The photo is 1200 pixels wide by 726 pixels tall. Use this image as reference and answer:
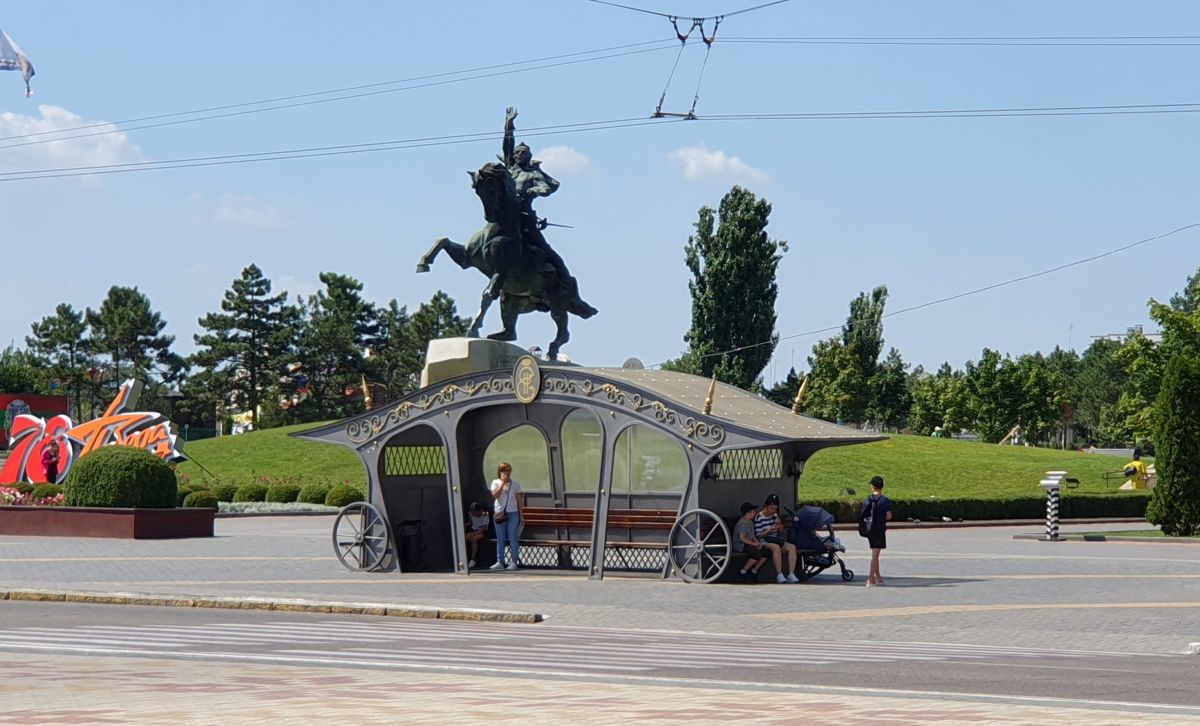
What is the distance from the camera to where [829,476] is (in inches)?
2324

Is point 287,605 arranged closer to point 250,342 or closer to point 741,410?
point 741,410

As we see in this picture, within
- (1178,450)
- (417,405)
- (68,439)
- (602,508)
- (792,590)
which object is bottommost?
(792,590)

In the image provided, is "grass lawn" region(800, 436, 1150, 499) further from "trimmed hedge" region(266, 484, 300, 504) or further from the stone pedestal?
the stone pedestal

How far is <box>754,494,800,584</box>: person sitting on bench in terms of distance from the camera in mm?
25141

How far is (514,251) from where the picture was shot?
31438mm

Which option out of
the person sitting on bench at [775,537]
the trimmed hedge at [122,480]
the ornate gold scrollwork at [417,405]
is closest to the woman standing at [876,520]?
the person sitting on bench at [775,537]

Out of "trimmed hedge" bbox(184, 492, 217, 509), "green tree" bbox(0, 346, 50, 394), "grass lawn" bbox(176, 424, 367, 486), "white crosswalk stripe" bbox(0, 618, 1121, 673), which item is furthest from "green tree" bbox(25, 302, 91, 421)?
A: "white crosswalk stripe" bbox(0, 618, 1121, 673)

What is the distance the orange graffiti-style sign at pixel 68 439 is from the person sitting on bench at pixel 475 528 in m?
25.7

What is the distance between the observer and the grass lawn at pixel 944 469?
57938mm

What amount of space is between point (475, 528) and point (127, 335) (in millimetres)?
103653

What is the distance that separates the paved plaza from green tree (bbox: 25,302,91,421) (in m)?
98.2

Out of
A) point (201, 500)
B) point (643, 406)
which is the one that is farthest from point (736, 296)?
point (643, 406)

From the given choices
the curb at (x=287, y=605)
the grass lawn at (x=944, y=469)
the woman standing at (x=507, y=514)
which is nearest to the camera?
the curb at (x=287, y=605)

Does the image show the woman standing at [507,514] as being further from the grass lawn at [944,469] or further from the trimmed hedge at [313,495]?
the grass lawn at [944,469]
